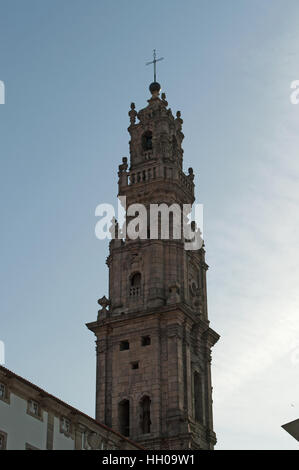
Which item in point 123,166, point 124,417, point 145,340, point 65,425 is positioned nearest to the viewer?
point 65,425

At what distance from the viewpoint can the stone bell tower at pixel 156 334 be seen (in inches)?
2368

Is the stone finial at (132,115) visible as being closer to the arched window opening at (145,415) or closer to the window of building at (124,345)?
the window of building at (124,345)

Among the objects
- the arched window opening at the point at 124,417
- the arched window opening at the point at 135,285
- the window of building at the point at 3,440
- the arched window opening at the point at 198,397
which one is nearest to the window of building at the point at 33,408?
the window of building at the point at 3,440

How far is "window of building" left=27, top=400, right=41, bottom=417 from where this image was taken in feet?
131

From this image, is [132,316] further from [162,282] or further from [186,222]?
[186,222]

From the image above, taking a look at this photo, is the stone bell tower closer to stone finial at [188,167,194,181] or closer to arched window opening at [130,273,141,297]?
arched window opening at [130,273,141,297]

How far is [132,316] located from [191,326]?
4.64 meters

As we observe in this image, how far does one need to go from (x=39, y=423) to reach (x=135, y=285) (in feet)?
88.9

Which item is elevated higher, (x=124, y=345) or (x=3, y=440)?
(x=124, y=345)

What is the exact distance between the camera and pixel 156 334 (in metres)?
62.4

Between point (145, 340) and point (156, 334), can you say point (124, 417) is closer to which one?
point (145, 340)

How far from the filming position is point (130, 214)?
69.6 metres

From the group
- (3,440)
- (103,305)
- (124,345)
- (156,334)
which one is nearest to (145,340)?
(156,334)
